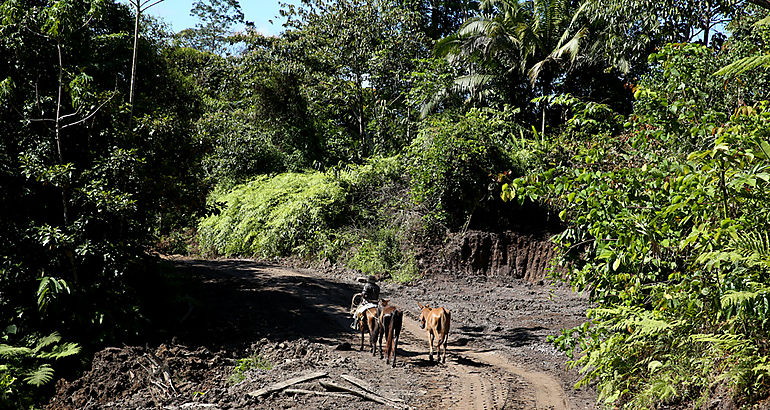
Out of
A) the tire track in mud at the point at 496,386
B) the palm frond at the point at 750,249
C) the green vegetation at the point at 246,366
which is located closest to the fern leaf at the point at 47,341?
the green vegetation at the point at 246,366

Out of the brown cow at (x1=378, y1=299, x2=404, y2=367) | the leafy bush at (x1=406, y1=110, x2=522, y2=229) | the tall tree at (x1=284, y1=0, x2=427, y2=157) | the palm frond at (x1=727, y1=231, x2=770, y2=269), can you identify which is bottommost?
the brown cow at (x1=378, y1=299, x2=404, y2=367)

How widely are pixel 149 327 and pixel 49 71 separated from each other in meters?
4.68

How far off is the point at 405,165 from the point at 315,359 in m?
9.30

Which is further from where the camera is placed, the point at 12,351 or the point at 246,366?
the point at 246,366

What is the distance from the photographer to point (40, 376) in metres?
6.97

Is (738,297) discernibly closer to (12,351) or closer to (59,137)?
(12,351)

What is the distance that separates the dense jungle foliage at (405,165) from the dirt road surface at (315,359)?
0.74 meters

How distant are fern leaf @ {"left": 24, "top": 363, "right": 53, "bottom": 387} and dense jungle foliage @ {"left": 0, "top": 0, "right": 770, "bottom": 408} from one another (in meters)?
0.03

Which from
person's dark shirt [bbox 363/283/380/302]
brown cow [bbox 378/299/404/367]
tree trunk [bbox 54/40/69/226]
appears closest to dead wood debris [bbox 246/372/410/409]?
brown cow [bbox 378/299/404/367]

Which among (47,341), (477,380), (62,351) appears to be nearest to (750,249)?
(477,380)

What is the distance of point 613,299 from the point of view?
17.7 feet

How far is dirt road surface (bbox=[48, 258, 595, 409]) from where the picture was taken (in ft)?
20.5

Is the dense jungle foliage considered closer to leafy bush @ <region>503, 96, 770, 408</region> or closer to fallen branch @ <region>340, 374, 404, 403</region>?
leafy bush @ <region>503, 96, 770, 408</region>

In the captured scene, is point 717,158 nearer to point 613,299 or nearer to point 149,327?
point 613,299
